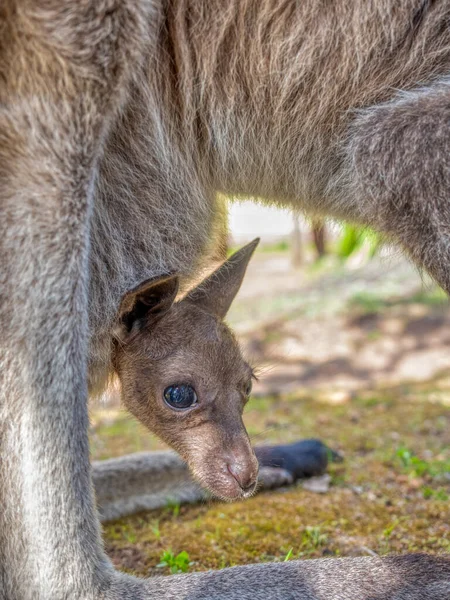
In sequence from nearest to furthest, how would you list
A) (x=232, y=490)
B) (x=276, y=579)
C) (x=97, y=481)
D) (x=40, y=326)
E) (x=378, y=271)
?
(x=40, y=326) < (x=276, y=579) < (x=232, y=490) < (x=97, y=481) < (x=378, y=271)

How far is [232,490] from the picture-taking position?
2789 millimetres

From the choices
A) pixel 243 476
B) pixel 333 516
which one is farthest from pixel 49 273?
pixel 333 516

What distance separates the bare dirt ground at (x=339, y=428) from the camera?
324 cm

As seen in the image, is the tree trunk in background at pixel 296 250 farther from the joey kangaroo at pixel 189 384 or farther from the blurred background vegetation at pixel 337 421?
the joey kangaroo at pixel 189 384

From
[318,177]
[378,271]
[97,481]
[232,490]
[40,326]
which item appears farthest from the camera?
[378,271]

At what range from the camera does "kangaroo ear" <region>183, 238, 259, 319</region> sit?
3.21m

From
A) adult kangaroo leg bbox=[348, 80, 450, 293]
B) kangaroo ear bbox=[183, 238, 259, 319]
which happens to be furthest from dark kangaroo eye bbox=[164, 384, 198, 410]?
adult kangaroo leg bbox=[348, 80, 450, 293]

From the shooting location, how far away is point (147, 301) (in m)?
2.84

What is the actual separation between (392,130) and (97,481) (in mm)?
2111

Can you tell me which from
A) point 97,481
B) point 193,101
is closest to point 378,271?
point 97,481

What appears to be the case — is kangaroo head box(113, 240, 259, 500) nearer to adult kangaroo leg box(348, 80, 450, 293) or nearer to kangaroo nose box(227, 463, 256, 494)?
kangaroo nose box(227, 463, 256, 494)

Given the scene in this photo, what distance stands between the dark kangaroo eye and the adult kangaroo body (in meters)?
0.51

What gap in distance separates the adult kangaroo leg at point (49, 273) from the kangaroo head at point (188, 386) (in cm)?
61

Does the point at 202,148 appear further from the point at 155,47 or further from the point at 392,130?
the point at 392,130
